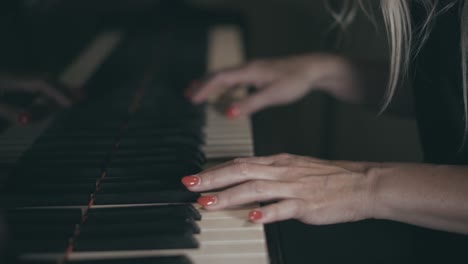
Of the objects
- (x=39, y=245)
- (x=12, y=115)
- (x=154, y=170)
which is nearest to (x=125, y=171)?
(x=154, y=170)

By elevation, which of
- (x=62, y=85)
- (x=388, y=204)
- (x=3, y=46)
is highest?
(x=3, y=46)

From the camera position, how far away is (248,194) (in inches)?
36.2

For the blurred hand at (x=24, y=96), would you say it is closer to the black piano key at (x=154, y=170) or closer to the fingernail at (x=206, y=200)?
the black piano key at (x=154, y=170)

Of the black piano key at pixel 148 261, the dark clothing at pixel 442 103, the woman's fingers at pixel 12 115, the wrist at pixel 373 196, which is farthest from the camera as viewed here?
the woman's fingers at pixel 12 115

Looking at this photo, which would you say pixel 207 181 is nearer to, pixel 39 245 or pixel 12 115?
pixel 39 245

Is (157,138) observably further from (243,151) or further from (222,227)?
(222,227)

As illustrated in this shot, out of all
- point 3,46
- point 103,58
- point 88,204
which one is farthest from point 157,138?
point 103,58

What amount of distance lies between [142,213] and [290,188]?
0.25m

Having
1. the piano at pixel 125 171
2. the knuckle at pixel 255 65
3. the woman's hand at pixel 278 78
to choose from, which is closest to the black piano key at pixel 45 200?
the piano at pixel 125 171

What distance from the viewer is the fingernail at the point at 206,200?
2.99 ft

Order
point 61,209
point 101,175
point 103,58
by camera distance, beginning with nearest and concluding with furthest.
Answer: point 61,209, point 101,175, point 103,58

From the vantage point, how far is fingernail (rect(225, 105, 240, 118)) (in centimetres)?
137

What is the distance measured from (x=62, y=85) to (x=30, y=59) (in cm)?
11

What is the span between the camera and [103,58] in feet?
5.57
